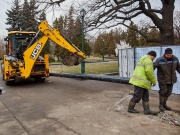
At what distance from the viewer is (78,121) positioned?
4805 millimetres

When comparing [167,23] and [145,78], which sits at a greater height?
[167,23]

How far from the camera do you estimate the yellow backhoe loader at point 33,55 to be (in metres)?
9.20

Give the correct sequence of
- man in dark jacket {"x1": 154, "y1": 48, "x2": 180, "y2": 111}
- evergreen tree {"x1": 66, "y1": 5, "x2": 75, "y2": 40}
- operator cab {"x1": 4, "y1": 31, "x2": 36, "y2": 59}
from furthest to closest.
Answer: evergreen tree {"x1": 66, "y1": 5, "x2": 75, "y2": 40} → operator cab {"x1": 4, "y1": 31, "x2": 36, "y2": 59} → man in dark jacket {"x1": 154, "y1": 48, "x2": 180, "y2": 111}

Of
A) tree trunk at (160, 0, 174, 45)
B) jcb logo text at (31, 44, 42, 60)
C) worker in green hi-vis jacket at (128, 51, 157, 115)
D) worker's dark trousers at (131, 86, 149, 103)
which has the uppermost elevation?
tree trunk at (160, 0, 174, 45)

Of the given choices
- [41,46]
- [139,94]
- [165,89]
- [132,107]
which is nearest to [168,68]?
[165,89]

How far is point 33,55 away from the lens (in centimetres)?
926

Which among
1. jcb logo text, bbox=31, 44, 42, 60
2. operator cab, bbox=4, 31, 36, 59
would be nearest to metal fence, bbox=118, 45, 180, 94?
jcb logo text, bbox=31, 44, 42, 60

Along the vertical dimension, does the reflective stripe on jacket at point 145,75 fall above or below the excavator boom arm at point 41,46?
below

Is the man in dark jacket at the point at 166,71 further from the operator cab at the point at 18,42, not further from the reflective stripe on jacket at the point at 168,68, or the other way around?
the operator cab at the point at 18,42

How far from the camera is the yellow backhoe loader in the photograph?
9.20 metres

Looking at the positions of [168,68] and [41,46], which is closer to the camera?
[168,68]

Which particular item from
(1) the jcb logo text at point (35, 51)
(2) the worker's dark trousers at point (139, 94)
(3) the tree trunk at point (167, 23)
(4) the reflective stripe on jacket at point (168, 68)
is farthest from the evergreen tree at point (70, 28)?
(2) the worker's dark trousers at point (139, 94)

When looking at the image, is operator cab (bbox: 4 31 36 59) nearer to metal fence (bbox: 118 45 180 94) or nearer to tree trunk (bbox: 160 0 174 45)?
metal fence (bbox: 118 45 180 94)

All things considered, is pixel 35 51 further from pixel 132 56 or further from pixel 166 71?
pixel 166 71
